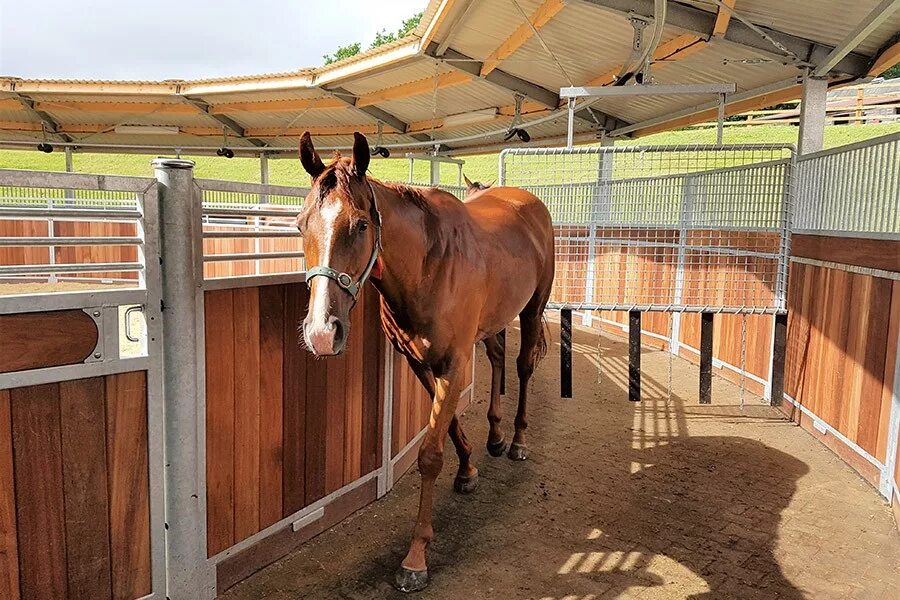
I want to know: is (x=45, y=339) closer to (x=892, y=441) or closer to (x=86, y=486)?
(x=86, y=486)

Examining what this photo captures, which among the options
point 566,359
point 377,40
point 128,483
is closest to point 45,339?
point 128,483

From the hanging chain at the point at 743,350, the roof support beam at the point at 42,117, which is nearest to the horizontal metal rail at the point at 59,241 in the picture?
the hanging chain at the point at 743,350

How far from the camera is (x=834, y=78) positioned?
4.83 metres

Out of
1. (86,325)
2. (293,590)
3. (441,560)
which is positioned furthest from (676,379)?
(86,325)

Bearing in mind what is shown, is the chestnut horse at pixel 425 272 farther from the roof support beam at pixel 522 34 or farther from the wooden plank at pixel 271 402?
the roof support beam at pixel 522 34

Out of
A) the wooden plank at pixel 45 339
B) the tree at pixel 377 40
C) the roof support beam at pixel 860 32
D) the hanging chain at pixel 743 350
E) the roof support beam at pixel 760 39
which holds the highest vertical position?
the tree at pixel 377 40

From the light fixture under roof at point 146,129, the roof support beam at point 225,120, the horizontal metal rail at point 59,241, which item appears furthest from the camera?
the light fixture under roof at point 146,129

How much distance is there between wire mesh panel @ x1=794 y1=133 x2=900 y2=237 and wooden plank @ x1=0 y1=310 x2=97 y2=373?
3802 mm

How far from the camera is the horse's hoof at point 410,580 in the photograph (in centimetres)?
231

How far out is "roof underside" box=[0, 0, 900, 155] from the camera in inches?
180

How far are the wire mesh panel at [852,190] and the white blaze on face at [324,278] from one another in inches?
120

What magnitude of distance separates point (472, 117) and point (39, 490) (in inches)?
323

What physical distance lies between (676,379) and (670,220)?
167 cm

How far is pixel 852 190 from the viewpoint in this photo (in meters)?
3.66
